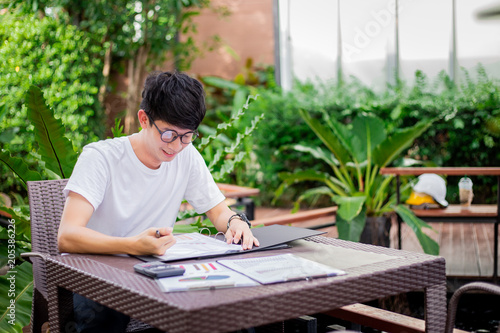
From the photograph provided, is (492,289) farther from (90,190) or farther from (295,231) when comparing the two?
(90,190)

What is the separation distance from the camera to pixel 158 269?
1.35 meters

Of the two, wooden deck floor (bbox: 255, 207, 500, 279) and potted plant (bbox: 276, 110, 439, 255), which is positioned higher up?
potted plant (bbox: 276, 110, 439, 255)

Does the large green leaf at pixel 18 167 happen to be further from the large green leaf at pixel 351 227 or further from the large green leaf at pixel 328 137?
the large green leaf at pixel 328 137

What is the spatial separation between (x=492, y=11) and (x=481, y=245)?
Answer: 4552 mm

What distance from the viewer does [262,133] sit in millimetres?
7828

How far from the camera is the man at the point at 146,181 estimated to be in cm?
171

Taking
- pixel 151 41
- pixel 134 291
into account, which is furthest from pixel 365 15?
pixel 134 291

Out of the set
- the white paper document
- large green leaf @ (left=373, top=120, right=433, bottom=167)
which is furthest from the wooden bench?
the white paper document

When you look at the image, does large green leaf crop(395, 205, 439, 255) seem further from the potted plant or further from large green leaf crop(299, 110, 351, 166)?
large green leaf crop(299, 110, 351, 166)

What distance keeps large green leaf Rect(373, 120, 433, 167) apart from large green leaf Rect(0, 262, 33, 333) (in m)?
3.11

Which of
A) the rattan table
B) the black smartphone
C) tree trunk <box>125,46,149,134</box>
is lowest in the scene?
the rattan table

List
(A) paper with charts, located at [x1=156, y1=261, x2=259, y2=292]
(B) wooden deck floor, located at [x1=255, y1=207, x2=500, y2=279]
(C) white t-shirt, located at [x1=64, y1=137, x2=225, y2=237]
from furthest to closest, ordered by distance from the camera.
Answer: (B) wooden deck floor, located at [x1=255, y1=207, x2=500, y2=279] < (C) white t-shirt, located at [x1=64, y1=137, x2=225, y2=237] < (A) paper with charts, located at [x1=156, y1=261, x2=259, y2=292]

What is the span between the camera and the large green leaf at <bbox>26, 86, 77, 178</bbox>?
8.38 feet

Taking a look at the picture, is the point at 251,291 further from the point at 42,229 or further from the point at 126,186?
the point at 42,229
